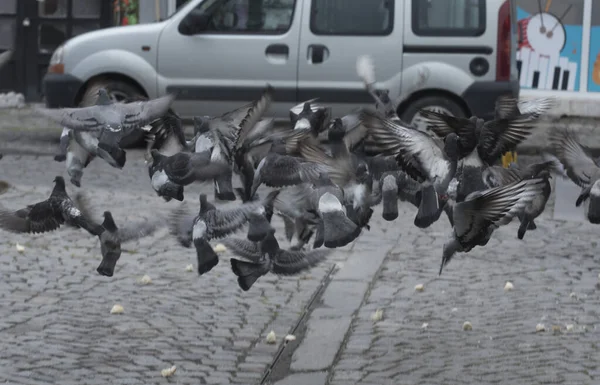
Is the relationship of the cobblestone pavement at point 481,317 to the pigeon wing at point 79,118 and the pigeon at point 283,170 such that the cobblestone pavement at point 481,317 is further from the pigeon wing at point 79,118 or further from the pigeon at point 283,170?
the pigeon wing at point 79,118

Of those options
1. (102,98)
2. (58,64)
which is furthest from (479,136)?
(58,64)

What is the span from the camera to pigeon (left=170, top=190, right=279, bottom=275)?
4.49 meters

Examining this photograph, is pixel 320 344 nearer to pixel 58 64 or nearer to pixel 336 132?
pixel 336 132

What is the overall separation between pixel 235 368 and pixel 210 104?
7.58m

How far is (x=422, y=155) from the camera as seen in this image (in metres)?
4.58

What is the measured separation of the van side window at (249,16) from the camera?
12.6 metres

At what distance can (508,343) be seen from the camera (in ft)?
19.3


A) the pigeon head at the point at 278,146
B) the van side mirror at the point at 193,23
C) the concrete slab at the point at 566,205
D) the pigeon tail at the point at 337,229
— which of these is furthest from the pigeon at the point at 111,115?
the van side mirror at the point at 193,23

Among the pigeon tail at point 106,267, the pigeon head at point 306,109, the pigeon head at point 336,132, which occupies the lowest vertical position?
the pigeon tail at point 106,267

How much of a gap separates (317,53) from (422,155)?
26.9 feet

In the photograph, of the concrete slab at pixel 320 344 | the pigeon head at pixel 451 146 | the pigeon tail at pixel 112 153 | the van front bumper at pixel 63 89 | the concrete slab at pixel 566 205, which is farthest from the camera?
the van front bumper at pixel 63 89

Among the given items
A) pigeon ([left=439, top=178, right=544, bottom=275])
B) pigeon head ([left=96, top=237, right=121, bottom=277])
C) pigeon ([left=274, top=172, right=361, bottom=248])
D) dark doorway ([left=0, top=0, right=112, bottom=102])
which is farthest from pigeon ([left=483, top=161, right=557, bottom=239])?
dark doorway ([left=0, top=0, right=112, bottom=102])

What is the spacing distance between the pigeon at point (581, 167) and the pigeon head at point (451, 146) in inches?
33.3

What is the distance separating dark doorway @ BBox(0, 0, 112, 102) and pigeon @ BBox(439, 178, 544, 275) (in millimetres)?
14736
